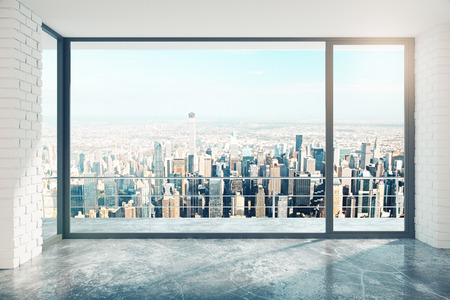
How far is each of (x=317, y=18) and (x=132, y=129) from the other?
292cm

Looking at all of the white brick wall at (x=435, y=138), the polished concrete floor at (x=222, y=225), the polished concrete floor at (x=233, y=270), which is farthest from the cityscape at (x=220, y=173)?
the polished concrete floor at (x=233, y=270)

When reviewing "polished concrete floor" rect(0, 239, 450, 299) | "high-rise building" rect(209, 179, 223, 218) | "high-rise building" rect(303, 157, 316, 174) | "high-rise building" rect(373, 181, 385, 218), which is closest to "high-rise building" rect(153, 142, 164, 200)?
"high-rise building" rect(209, 179, 223, 218)

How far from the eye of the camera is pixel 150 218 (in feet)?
15.3

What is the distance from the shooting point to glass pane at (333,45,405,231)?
12.9 ft

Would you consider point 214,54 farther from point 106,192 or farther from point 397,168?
point 397,168

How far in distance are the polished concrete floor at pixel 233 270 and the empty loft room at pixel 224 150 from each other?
21 mm

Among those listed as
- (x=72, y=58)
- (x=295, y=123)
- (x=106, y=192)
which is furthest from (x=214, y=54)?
(x=106, y=192)

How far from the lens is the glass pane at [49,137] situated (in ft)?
11.7

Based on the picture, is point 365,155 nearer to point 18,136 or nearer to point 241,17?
point 241,17

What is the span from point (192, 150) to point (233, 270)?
91.3 inches

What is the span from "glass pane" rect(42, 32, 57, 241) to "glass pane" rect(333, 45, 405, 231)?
129 inches

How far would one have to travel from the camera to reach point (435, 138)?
137 inches

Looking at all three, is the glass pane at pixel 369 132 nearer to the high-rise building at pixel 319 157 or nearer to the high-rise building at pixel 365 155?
the high-rise building at pixel 365 155

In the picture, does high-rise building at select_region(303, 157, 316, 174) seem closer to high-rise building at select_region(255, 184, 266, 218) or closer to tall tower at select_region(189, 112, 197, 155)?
high-rise building at select_region(255, 184, 266, 218)
